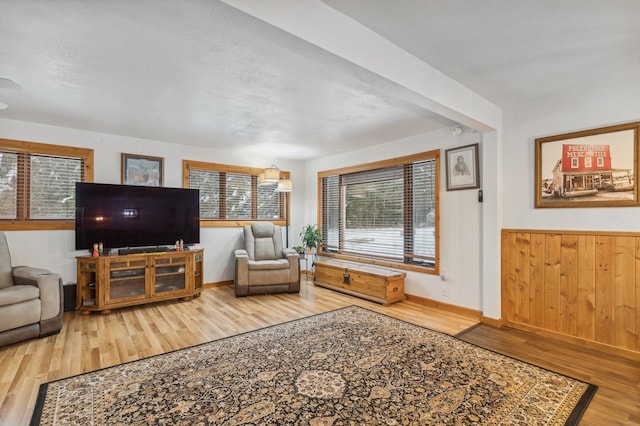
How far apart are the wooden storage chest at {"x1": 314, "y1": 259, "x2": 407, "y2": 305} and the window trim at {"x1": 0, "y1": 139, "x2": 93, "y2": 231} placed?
3768mm

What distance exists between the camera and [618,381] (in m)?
2.38

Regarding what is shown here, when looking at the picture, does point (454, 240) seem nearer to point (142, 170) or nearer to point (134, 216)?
point (134, 216)

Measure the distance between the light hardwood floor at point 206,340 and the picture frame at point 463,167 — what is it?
1.66 meters

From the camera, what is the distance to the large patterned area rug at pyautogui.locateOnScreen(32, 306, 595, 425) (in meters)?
1.93

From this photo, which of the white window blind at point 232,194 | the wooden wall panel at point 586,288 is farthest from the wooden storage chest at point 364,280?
the wooden wall panel at point 586,288

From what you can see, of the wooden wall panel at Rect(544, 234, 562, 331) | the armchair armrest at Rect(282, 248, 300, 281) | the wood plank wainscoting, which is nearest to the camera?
the wood plank wainscoting

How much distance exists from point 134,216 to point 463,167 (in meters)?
4.49

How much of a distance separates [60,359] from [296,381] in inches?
82.5

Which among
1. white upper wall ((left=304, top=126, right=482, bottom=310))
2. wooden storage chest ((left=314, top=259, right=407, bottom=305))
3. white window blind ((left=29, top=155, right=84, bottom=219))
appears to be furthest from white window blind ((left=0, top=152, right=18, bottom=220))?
white upper wall ((left=304, top=126, right=482, bottom=310))

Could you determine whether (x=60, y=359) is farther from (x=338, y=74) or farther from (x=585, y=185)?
(x=585, y=185)

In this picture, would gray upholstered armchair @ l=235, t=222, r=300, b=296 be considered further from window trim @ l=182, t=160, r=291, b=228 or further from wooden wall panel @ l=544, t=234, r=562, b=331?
wooden wall panel @ l=544, t=234, r=562, b=331

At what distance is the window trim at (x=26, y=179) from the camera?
3.91 meters

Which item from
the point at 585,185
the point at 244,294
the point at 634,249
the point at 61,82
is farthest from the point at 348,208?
the point at 61,82

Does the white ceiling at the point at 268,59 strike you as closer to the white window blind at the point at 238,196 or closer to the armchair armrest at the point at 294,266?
the white window blind at the point at 238,196
